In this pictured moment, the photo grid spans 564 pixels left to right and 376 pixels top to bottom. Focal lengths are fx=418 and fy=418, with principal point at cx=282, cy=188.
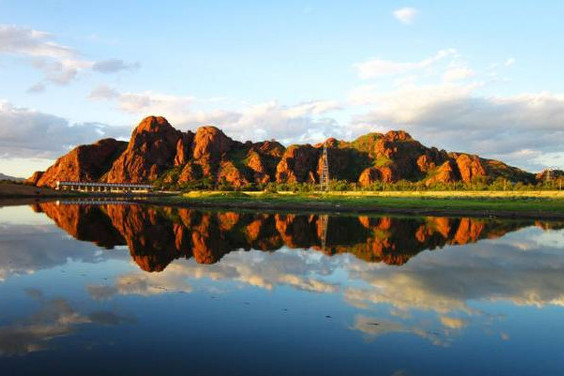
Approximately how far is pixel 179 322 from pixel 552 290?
16.1 metres

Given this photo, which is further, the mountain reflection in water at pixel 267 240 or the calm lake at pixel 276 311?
the mountain reflection in water at pixel 267 240

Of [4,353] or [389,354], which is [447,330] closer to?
[389,354]

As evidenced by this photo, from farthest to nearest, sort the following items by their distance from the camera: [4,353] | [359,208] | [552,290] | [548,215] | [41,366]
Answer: [359,208] → [548,215] → [552,290] → [4,353] → [41,366]

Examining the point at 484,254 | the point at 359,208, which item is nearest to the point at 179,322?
the point at 484,254

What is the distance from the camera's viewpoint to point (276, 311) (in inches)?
574

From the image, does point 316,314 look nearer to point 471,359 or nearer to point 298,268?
point 471,359

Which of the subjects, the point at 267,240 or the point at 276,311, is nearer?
the point at 276,311

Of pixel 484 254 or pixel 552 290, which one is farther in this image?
pixel 484 254

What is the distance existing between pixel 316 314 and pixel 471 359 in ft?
17.0

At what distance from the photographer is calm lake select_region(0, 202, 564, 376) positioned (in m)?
A: 10.3

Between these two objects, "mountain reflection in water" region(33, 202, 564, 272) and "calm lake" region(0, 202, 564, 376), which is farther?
"mountain reflection in water" region(33, 202, 564, 272)

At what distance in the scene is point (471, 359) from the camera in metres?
10.7

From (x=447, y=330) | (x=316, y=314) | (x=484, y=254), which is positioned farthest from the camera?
(x=484, y=254)

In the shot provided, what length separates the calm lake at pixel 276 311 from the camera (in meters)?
10.3
